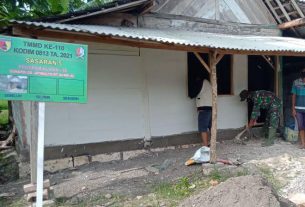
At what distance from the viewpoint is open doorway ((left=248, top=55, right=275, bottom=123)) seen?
9.49m

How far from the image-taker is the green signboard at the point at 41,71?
3.90 metres

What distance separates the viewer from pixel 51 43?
4.18 m

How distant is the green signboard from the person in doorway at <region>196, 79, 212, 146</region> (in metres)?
4.01

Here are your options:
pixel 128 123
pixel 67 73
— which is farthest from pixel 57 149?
pixel 67 73

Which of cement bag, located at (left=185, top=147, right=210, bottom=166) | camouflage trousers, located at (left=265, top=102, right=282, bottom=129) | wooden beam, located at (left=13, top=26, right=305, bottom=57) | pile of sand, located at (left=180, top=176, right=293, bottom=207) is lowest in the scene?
pile of sand, located at (left=180, top=176, right=293, bottom=207)

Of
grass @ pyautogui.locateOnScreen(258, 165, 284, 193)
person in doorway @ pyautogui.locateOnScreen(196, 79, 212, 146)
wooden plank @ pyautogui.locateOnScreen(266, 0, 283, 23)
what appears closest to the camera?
grass @ pyautogui.locateOnScreen(258, 165, 284, 193)

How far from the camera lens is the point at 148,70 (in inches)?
301

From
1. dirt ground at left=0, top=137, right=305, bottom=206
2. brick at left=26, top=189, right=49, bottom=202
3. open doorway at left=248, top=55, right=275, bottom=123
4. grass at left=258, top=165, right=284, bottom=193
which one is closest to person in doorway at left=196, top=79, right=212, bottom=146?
dirt ground at left=0, top=137, right=305, bottom=206

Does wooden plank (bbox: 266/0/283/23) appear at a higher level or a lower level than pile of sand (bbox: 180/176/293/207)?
higher

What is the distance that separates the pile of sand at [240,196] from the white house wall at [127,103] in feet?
9.96

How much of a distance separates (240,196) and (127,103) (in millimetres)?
3598

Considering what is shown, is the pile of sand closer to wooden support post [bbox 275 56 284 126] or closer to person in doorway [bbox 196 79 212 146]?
person in doorway [bbox 196 79 212 146]

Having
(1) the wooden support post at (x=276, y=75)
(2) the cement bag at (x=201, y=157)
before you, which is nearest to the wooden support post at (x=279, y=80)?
(1) the wooden support post at (x=276, y=75)

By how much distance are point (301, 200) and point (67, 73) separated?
371cm
